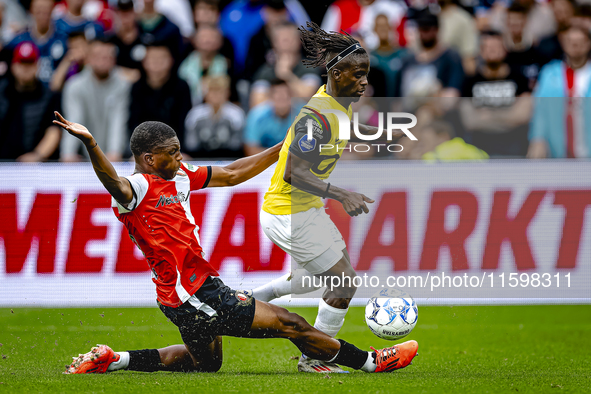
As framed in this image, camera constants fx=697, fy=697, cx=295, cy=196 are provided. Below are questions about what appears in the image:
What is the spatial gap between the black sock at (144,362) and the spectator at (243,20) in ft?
20.0

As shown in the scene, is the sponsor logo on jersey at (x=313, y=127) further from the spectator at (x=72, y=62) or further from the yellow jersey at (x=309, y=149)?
the spectator at (x=72, y=62)

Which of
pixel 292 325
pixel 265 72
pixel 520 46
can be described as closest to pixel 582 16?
pixel 520 46

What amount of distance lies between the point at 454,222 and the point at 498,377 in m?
2.82

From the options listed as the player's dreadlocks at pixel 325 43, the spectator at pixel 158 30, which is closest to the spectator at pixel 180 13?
the spectator at pixel 158 30

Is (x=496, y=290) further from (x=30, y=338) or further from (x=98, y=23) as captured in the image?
(x=98, y=23)

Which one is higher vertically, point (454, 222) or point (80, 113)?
point (80, 113)

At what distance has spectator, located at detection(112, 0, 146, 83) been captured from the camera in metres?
10.3

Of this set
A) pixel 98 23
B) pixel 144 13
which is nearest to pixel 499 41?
pixel 144 13

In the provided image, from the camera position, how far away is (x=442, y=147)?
306 inches

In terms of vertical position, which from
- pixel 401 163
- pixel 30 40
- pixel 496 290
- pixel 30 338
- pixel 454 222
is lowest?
pixel 30 338

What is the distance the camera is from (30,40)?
1066cm

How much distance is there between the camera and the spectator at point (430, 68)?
9562 millimetres

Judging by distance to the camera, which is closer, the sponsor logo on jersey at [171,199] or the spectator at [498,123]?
the sponsor logo on jersey at [171,199]

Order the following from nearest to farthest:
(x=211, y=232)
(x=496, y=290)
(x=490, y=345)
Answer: (x=490, y=345) < (x=496, y=290) < (x=211, y=232)
